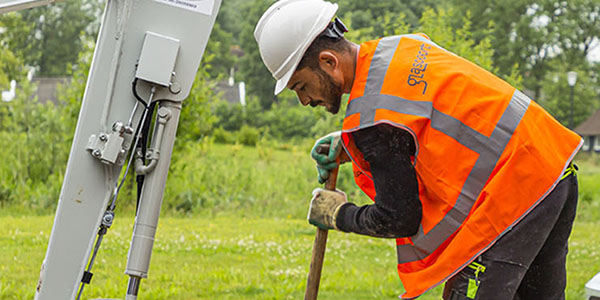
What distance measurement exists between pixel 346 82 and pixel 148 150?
88cm

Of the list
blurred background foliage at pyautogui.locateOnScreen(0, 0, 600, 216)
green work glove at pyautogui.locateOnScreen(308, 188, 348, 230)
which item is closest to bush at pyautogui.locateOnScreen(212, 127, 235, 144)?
blurred background foliage at pyautogui.locateOnScreen(0, 0, 600, 216)

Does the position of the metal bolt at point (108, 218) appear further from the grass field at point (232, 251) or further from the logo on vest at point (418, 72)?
the grass field at point (232, 251)

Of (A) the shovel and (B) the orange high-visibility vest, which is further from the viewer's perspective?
(A) the shovel

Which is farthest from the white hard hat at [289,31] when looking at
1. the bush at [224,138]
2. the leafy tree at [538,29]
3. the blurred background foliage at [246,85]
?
the leafy tree at [538,29]

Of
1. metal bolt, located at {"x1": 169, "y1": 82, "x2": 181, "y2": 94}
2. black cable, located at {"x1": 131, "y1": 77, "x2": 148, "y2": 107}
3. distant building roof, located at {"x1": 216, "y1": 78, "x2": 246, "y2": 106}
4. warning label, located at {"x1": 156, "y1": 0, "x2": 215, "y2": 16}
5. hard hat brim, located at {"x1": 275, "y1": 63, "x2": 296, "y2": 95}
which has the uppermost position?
warning label, located at {"x1": 156, "y1": 0, "x2": 215, "y2": 16}

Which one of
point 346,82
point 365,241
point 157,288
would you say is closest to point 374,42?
point 346,82

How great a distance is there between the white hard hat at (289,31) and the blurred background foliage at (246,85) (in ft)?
25.7

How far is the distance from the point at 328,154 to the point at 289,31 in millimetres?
791

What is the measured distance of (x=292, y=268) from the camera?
6.74 metres

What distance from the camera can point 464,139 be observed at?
8.13ft

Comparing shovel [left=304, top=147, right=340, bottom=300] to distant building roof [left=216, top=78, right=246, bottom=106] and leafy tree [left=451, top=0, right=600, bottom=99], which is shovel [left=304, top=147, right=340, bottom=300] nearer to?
distant building roof [left=216, top=78, right=246, bottom=106]

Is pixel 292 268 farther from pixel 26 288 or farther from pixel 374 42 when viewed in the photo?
pixel 374 42

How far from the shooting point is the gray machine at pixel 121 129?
275cm

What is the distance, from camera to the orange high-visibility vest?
246cm
